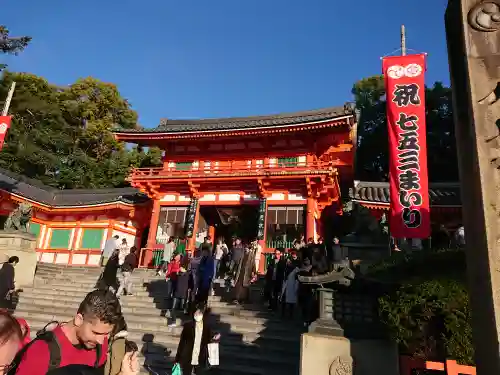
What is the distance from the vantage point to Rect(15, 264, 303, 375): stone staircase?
6.62 m

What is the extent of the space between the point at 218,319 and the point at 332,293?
391 cm

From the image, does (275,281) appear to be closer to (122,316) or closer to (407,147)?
(407,147)

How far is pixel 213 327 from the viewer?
809 cm

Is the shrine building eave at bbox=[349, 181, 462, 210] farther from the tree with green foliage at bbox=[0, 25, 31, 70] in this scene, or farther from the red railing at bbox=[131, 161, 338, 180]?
the tree with green foliage at bbox=[0, 25, 31, 70]

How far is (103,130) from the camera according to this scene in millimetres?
30672

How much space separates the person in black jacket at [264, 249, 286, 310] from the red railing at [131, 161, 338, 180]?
705 cm

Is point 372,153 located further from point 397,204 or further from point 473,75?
point 473,75

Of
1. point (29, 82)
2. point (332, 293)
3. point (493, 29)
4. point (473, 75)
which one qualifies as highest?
point (29, 82)

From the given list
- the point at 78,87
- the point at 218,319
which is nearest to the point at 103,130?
the point at 78,87

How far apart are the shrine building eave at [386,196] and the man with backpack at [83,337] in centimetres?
1263

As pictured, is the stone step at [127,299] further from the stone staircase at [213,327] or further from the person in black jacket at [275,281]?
the person in black jacket at [275,281]

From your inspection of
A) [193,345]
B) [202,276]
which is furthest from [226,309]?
[193,345]

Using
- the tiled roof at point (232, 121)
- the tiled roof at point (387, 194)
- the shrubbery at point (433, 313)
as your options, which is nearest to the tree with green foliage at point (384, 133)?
the tiled roof at point (232, 121)

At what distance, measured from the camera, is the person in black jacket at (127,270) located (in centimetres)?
982
